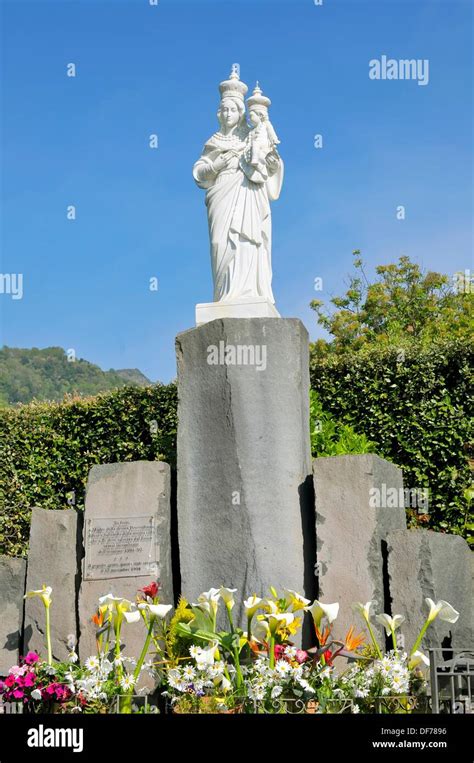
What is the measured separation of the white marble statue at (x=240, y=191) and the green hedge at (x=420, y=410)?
100.0 inches

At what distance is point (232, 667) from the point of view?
21.7 ft

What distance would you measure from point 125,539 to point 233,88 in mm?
4532

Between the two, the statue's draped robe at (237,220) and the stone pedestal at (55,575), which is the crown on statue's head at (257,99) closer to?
the statue's draped robe at (237,220)

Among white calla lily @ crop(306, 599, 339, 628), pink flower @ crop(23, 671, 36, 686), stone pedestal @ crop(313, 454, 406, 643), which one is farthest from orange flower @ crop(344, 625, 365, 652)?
pink flower @ crop(23, 671, 36, 686)

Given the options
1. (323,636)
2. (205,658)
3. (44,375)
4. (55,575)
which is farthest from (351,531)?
(44,375)

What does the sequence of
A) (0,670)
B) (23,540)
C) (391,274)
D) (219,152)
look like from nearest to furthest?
(0,670), (219,152), (23,540), (391,274)

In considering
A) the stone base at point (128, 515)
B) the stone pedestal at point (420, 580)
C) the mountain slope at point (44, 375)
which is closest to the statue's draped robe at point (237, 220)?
the stone base at point (128, 515)

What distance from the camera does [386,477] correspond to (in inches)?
295

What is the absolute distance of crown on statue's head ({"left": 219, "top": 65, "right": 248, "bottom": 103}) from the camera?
8820 mm

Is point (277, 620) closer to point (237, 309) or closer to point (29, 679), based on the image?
point (29, 679)

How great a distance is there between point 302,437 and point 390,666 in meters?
2.33
